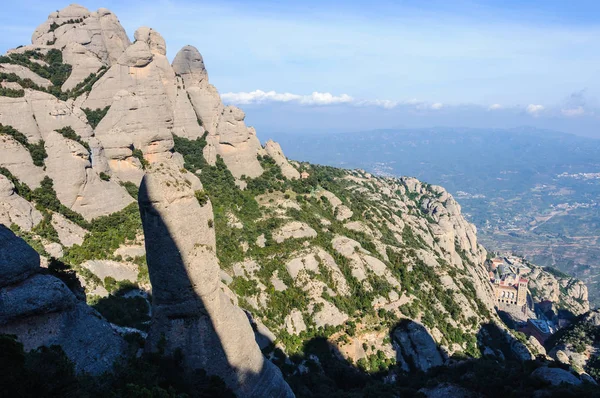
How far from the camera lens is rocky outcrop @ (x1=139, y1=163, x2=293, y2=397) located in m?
19.2

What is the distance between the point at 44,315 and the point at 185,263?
635 centimetres

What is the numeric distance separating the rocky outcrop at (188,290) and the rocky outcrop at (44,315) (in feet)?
7.97

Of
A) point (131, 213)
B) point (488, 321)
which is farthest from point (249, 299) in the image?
point (488, 321)

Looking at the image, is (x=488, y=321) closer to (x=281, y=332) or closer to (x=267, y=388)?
(x=281, y=332)

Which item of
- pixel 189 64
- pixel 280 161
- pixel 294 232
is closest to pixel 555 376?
pixel 294 232

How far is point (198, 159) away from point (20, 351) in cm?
4292

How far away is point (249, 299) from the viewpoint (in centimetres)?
4053

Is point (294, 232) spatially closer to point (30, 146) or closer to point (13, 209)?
point (13, 209)

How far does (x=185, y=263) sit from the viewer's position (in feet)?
65.2

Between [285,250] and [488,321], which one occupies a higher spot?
[285,250]

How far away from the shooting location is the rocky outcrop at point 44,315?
17500mm

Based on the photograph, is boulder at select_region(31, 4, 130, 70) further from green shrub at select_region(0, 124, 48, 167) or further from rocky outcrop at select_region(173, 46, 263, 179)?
green shrub at select_region(0, 124, 48, 167)

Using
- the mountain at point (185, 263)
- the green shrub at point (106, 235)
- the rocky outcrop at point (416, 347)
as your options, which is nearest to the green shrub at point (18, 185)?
the mountain at point (185, 263)

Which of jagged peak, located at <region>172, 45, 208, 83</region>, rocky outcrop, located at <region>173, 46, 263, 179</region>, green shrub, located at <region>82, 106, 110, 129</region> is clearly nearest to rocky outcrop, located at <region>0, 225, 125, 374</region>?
green shrub, located at <region>82, 106, 110, 129</region>
